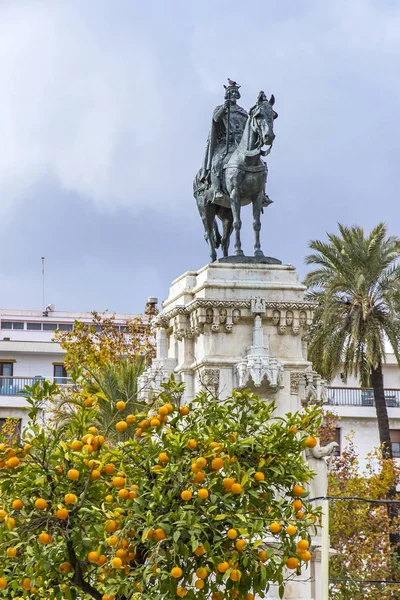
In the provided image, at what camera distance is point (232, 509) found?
10227 mm

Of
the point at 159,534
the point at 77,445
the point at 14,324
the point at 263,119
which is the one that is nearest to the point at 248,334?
the point at 263,119

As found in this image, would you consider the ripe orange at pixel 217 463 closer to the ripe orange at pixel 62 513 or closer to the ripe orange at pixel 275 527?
the ripe orange at pixel 275 527

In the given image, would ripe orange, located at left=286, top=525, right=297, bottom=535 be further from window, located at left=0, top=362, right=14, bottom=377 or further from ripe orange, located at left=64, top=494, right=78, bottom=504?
window, located at left=0, top=362, right=14, bottom=377

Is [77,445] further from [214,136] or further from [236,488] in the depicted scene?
[214,136]

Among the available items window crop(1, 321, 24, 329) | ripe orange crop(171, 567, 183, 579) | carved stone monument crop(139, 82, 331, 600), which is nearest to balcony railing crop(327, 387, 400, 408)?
window crop(1, 321, 24, 329)

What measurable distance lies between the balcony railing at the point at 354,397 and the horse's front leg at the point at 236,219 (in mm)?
30945

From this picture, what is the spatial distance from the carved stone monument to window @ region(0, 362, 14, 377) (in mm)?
36831

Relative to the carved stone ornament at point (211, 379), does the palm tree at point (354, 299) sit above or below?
above

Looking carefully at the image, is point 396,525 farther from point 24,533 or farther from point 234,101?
point 24,533

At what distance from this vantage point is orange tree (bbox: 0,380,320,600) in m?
9.91

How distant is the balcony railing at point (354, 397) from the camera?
47281 mm

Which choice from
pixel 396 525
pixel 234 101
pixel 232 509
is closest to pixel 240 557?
pixel 232 509

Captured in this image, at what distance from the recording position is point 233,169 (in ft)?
53.4

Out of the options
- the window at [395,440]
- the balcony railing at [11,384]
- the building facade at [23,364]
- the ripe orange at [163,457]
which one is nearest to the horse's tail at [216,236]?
the ripe orange at [163,457]
